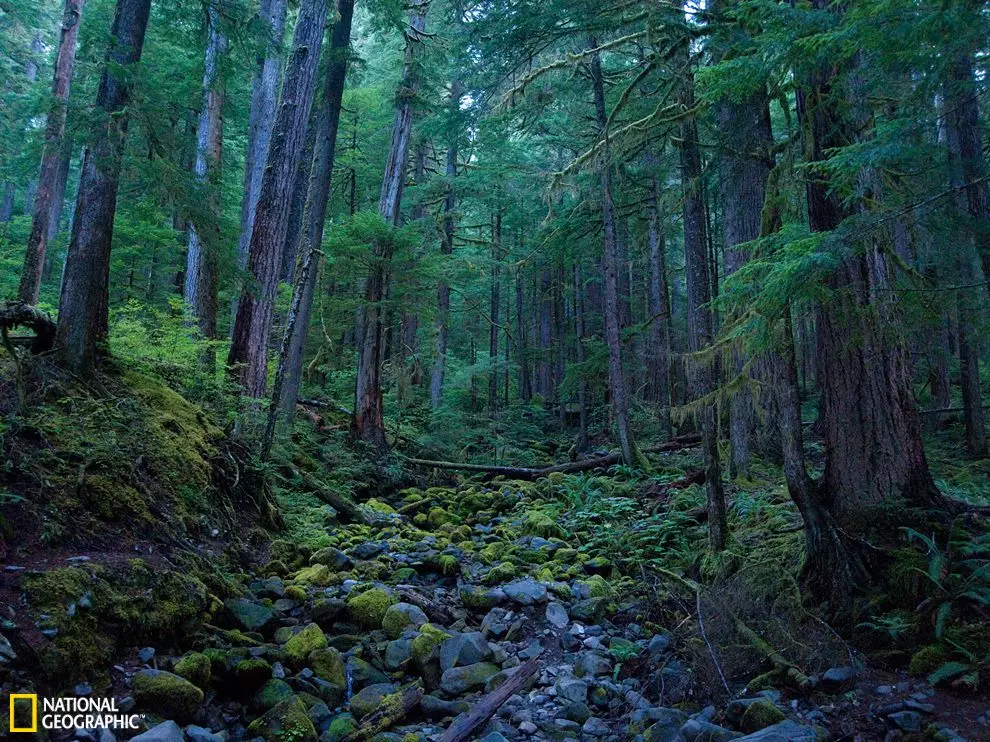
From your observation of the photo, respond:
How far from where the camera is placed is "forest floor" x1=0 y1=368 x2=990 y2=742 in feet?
11.8

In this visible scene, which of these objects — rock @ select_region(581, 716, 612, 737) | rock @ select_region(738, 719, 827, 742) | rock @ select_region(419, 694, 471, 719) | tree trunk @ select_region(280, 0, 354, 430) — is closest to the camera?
rock @ select_region(738, 719, 827, 742)

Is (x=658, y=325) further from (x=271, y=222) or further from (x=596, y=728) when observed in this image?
(x=596, y=728)

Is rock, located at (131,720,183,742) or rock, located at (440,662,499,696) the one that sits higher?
rock, located at (131,720,183,742)

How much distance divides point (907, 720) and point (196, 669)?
4.47 metres

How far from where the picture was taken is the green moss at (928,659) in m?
4.04

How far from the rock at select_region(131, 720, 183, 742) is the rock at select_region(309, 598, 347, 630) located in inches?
85.8

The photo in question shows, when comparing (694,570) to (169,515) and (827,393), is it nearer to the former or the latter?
(827,393)

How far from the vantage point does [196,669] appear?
3846mm

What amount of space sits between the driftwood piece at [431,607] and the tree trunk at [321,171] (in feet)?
18.1

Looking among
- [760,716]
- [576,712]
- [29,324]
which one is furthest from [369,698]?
[29,324]

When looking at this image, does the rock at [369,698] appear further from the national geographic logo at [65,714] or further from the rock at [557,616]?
the rock at [557,616]

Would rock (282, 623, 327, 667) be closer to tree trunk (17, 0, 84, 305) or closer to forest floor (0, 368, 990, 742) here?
forest floor (0, 368, 990, 742)

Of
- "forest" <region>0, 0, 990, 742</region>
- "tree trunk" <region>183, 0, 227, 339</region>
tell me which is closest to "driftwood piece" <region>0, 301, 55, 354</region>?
"forest" <region>0, 0, 990, 742</region>

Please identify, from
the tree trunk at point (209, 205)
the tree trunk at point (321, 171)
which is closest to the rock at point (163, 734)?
the tree trunk at point (209, 205)
